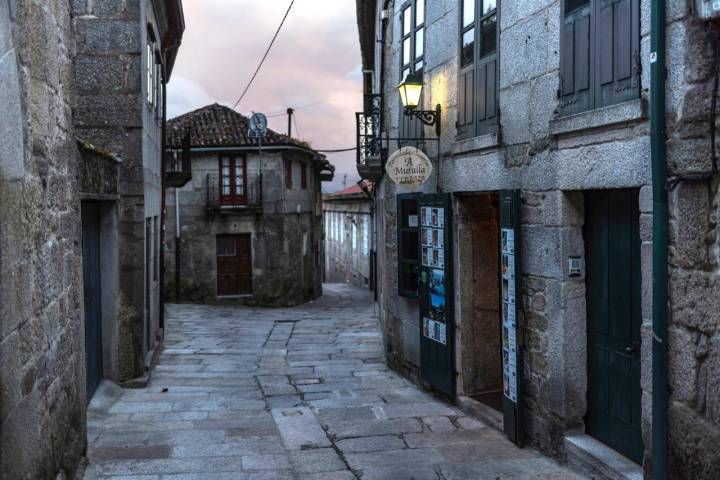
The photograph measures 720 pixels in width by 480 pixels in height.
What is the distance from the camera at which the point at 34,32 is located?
12.7 feet

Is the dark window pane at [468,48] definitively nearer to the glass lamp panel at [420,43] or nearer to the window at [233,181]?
the glass lamp panel at [420,43]

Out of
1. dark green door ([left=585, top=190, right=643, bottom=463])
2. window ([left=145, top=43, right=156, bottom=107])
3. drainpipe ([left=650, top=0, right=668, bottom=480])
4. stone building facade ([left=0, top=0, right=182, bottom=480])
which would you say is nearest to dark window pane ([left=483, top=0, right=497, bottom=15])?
dark green door ([left=585, top=190, right=643, bottom=463])

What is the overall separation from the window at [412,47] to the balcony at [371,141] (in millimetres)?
1706

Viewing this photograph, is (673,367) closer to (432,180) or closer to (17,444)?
(17,444)

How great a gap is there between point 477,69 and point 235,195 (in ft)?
52.5

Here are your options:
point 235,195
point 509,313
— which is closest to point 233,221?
point 235,195

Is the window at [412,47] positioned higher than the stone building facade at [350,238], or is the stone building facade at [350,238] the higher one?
the window at [412,47]

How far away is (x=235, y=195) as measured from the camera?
22.3 metres

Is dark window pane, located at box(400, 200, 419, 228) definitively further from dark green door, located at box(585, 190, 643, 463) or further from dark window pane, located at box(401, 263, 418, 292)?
dark green door, located at box(585, 190, 643, 463)

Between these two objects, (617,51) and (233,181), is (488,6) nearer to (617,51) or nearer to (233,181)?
(617,51)

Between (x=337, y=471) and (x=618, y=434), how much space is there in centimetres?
212

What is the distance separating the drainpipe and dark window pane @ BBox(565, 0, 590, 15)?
1.10 meters

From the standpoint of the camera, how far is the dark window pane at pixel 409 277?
8.74 meters

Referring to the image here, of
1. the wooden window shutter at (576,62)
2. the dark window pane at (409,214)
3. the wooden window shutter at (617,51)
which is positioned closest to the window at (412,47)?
the dark window pane at (409,214)
